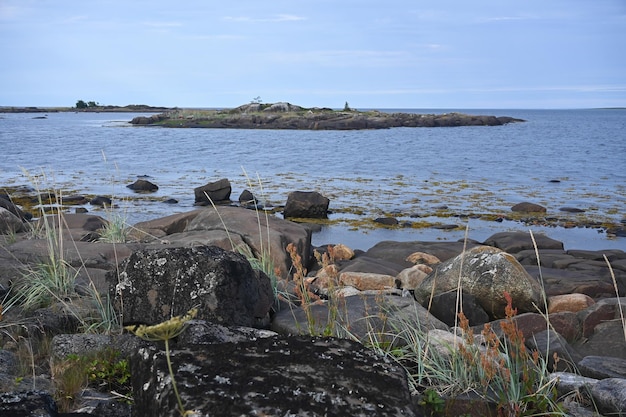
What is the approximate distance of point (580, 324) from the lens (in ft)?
25.8

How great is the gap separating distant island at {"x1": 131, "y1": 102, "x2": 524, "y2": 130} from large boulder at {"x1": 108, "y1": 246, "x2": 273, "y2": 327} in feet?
264

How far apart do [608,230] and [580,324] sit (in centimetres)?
1234

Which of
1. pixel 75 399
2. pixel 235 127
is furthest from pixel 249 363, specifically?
pixel 235 127

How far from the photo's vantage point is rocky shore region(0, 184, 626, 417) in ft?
8.61

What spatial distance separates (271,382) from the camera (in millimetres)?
2584

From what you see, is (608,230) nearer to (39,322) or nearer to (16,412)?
(39,322)

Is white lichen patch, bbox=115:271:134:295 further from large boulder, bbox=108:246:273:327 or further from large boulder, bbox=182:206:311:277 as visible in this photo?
large boulder, bbox=182:206:311:277

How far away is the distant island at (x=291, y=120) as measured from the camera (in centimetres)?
8744

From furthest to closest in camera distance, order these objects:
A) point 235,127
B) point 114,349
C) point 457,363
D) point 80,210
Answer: point 235,127, point 80,210, point 114,349, point 457,363

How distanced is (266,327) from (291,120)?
83858mm

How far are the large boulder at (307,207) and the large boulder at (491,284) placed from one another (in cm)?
1204

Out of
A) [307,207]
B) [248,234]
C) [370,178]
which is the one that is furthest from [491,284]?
[370,178]

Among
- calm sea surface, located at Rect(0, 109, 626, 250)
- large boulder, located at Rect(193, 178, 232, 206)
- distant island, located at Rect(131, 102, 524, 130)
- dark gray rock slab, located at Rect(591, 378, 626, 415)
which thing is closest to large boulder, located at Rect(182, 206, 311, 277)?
calm sea surface, located at Rect(0, 109, 626, 250)

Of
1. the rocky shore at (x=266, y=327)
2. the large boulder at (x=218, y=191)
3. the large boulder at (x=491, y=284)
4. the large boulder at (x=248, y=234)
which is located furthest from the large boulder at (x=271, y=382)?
the large boulder at (x=218, y=191)
